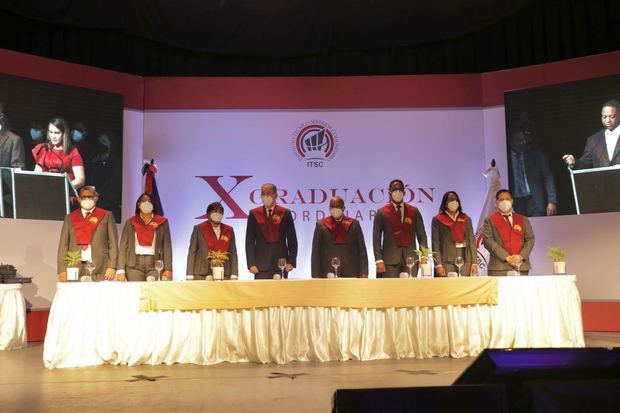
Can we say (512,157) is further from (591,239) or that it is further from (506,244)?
(506,244)

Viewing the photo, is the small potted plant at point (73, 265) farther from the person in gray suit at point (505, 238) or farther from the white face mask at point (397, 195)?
Result: the person in gray suit at point (505, 238)

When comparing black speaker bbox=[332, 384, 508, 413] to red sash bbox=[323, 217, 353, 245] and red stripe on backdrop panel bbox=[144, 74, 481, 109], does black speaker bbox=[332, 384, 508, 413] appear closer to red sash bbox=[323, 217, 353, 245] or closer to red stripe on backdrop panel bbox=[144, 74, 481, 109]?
red sash bbox=[323, 217, 353, 245]

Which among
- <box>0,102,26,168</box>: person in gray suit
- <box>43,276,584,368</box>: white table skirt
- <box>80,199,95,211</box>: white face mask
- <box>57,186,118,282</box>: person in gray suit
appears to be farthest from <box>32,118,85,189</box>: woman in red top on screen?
<box>43,276,584,368</box>: white table skirt

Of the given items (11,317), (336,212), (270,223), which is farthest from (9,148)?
(336,212)

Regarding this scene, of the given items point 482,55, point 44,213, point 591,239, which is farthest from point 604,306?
point 44,213

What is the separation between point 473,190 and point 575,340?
394cm

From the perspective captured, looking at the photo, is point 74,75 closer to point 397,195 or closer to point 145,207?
point 145,207

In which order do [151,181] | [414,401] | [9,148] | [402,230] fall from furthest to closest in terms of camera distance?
[151,181]
[9,148]
[402,230]
[414,401]

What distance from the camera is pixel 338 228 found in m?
6.38

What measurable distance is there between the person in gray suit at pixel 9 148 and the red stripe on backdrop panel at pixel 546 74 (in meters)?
6.08

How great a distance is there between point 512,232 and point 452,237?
566 mm

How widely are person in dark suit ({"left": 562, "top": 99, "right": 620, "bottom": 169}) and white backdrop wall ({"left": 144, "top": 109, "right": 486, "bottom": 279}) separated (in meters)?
1.37

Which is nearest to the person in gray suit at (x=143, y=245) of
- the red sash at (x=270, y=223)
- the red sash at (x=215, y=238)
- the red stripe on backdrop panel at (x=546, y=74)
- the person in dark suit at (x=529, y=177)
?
the red sash at (x=215, y=238)

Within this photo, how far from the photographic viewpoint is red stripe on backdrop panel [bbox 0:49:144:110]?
773 centimetres
